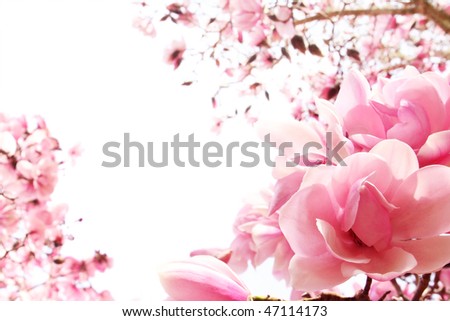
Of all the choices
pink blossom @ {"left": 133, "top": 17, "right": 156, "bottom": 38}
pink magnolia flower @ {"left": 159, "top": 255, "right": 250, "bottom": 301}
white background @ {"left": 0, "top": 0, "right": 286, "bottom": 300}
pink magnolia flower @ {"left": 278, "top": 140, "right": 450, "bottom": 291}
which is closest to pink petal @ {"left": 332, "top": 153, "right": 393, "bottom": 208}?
pink magnolia flower @ {"left": 278, "top": 140, "right": 450, "bottom": 291}

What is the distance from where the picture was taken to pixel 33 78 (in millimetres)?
737

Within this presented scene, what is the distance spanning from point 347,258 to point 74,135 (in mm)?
494

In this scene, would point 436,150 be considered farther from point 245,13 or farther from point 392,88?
point 245,13

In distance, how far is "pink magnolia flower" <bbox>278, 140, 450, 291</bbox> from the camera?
334mm

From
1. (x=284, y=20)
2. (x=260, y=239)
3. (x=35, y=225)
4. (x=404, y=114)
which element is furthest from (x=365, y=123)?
(x=35, y=225)

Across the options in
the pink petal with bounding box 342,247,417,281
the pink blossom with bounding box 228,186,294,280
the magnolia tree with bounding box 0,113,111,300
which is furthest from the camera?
the magnolia tree with bounding box 0,113,111,300

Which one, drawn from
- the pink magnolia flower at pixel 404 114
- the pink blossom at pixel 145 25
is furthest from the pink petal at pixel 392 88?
the pink blossom at pixel 145 25

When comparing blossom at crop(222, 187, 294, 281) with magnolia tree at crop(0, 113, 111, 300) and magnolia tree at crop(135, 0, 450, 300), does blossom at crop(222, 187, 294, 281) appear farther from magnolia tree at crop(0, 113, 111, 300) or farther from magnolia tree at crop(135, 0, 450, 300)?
magnolia tree at crop(0, 113, 111, 300)

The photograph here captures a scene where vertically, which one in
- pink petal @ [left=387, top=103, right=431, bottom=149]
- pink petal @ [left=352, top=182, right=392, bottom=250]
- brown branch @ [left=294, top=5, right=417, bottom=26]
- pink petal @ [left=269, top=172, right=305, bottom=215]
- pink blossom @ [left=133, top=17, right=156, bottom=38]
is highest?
brown branch @ [left=294, top=5, right=417, bottom=26]

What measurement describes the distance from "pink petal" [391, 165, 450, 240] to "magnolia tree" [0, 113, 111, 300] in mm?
475

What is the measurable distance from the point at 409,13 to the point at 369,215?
498 mm

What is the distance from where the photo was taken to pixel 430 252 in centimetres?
34

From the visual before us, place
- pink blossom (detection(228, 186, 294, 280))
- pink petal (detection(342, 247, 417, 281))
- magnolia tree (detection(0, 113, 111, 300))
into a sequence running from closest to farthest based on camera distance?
pink petal (detection(342, 247, 417, 281))
pink blossom (detection(228, 186, 294, 280))
magnolia tree (detection(0, 113, 111, 300))

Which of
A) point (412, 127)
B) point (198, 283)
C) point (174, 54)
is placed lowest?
point (198, 283)
